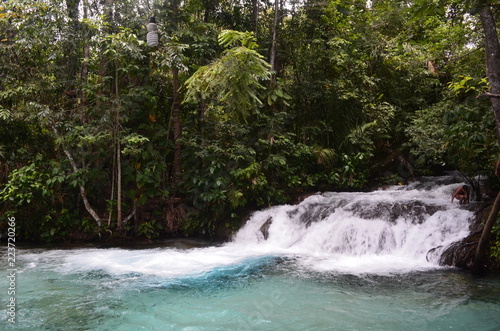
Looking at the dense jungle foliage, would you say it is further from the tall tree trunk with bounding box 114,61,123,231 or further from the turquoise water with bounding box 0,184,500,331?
the turquoise water with bounding box 0,184,500,331

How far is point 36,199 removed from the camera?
8.80 metres

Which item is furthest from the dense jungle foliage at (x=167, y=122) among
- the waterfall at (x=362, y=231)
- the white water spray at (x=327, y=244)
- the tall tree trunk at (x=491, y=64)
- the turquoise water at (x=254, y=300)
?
the turquoise water at (x=254, y=300)

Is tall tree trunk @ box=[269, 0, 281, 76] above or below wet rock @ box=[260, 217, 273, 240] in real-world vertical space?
above

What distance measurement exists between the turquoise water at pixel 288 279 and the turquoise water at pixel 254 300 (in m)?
0.01

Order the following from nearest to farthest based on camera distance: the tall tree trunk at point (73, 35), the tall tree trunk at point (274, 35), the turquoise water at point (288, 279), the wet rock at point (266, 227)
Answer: the turquoise water at point (288, 279), the wet rock at point (266, 227), the tall tree trunk at point (73, 35), the tall tree trunk at point (274, 35)

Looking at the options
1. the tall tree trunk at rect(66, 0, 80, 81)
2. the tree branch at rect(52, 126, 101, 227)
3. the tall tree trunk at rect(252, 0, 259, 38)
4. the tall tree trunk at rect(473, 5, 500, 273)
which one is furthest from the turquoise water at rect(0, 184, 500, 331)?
the tall tree trunk at rect(252, 0, 259, 38)

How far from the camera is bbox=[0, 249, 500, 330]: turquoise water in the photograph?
4.16 meters

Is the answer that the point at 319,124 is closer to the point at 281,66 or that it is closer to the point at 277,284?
the point at 281,66

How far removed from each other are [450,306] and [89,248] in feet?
23.4

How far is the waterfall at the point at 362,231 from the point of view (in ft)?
22.1

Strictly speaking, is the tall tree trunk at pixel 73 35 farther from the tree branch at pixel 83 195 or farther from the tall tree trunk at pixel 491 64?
the tall tree trunk at pixel 491 64

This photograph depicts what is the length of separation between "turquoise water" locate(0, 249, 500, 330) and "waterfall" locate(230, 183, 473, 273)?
709 mm

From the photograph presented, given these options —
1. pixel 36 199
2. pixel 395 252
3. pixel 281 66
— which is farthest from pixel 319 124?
pixel 36 199

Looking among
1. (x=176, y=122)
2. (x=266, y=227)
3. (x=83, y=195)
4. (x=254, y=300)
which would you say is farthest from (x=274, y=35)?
(x=254, y=300)
